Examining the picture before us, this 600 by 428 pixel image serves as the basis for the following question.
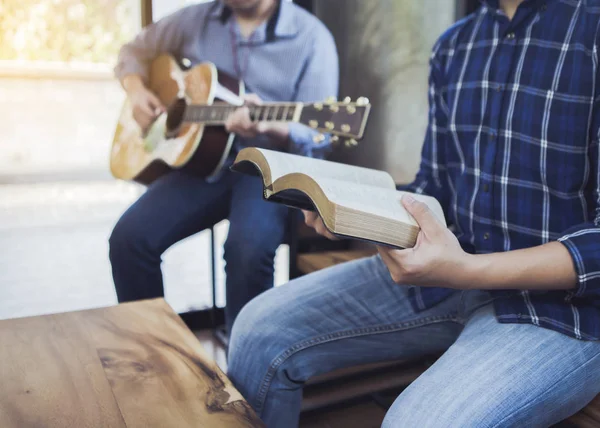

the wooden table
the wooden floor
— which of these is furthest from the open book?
the wooden floor

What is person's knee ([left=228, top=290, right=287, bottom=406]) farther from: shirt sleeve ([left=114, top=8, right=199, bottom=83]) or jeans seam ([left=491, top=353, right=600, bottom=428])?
shirt sleeve ([left=114, top=8, right=199, bottom=83])

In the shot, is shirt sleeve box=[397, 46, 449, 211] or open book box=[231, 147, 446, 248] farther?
shirt sleeve box=[397, 46, 449, 211]

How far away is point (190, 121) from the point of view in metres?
1.53

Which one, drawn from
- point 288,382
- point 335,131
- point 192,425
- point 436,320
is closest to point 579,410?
point 436,320

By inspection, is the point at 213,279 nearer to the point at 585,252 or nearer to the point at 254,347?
the point at 254,347

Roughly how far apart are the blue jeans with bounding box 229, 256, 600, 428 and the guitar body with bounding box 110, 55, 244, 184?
2.13ft

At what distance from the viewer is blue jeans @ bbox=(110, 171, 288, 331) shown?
56.2 inches

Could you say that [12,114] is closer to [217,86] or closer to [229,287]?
[217,86]

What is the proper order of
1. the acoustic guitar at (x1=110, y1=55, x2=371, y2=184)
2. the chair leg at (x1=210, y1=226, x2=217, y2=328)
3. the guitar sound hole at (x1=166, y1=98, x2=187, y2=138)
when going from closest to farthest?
the acoustic guitar at (x1=110, y1=55, x2=371, y2=184) → the guitar sound hole at (x1=166, y1=98, x2=187, y2=138) → the chair leg at (x1=210, y1=226, x2=217, y2=328)

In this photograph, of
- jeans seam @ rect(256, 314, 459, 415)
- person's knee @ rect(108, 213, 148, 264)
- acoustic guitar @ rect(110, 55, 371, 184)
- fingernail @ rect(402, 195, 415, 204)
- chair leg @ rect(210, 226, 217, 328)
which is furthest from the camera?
chair leg @ rect(210, 226, 217, 328)

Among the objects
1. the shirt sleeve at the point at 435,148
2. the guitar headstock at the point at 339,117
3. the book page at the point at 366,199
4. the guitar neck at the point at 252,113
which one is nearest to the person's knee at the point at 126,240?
the guitar neck at the point at 252,113

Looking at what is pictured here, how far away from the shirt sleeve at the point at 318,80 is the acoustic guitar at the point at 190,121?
0.33 feet

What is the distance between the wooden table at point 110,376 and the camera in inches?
26.1

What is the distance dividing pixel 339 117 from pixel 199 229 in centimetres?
55
